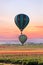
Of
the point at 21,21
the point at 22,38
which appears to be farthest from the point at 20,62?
the point at 21,21

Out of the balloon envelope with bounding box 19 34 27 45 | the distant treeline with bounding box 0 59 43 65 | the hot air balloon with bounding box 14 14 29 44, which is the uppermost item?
the hot air balloon with bounding box 14 14 29 44

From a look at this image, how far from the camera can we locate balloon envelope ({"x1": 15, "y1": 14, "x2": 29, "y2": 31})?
4228 cm

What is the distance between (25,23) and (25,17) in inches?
25.8

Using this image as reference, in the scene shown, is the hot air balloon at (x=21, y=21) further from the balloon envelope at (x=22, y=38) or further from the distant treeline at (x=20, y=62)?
the distant treeline at (x=20, y=62)

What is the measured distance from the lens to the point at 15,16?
1682 inches

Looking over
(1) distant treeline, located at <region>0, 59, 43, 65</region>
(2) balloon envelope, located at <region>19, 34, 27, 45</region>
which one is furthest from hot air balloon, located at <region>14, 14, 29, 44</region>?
(1) distant treeline, located at <region>0, 59, 43, 65</region>

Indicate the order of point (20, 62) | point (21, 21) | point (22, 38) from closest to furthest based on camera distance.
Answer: point (21, 21)
point (22, 38)
point (20, 62)

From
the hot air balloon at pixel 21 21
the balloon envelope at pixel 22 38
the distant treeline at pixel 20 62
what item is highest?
the hot air balloon at pixel 21 21

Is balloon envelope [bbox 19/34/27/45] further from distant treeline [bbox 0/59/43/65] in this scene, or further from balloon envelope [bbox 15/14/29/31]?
distant treeline [bbox 0/59/43/65]

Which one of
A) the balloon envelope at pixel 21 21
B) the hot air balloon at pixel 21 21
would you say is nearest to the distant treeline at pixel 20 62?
the hot air balloon at pixel 21 21

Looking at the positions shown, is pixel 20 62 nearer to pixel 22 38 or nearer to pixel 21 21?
pixel 22 38

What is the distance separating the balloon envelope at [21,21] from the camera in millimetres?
42281

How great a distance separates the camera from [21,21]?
42375 millimetres

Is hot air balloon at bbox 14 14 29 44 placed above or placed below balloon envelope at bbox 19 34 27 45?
above
